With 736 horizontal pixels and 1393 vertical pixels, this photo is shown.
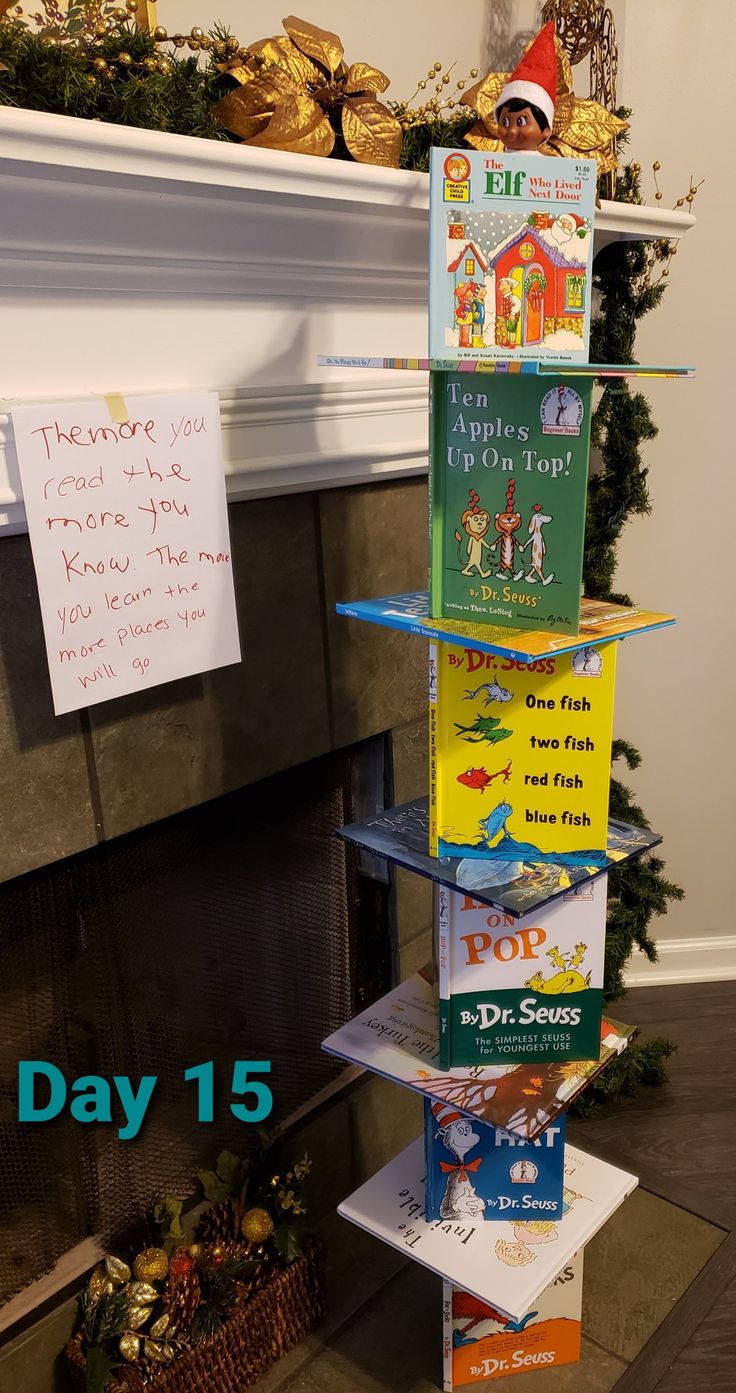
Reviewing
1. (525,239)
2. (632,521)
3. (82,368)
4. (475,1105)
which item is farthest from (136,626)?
(632,521)

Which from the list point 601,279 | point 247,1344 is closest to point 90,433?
point 601,279

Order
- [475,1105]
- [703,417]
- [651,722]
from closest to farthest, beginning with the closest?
[475,1105] → [703,417] → [651,722]

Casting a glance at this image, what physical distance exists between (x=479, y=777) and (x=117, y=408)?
0.60 meters

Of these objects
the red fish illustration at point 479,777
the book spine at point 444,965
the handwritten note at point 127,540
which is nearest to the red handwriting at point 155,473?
the handwritten note at point 127,540

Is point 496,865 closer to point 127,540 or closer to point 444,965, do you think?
point 444,965

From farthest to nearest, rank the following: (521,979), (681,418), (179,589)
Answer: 1. (681,418)
2. (521,979)
3. (179,589)

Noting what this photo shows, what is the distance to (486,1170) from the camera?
1.47 metres

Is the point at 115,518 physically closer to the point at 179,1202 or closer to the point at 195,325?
the point at 195,325

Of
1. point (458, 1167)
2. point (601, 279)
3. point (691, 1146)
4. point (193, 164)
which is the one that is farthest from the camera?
point (691, 1146)

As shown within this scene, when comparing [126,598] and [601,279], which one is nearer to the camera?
[126,598]

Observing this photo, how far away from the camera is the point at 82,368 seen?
1114 millimetres

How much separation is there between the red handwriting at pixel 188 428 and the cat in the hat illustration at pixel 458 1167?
0.94 metres

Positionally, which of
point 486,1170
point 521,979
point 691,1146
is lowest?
point 691,1146

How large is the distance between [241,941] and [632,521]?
1161mm
